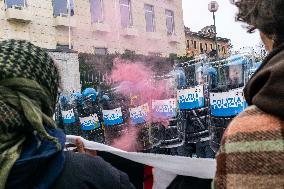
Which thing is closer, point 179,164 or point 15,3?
point 179,164

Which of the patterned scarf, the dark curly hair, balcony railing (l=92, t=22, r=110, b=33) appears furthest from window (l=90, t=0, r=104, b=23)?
the dark curly hair

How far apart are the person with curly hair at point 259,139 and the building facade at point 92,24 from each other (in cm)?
2063

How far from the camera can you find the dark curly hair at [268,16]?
1.15m

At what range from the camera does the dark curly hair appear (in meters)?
1.15

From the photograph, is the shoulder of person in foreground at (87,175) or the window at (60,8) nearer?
the shoulder of person in foreground at (87,175)

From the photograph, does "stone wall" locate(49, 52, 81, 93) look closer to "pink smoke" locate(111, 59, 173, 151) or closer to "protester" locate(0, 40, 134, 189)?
"pink smoke" locate(111, 59, 173, 151)

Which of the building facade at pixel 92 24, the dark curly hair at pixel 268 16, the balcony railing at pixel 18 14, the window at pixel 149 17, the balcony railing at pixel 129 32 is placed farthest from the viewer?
the window at pixel 149 17

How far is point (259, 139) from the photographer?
3.36 ft

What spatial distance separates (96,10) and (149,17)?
3409 millimetres

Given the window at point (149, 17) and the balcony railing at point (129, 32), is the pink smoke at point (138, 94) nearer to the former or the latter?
the balcony railing at point (129, 32)

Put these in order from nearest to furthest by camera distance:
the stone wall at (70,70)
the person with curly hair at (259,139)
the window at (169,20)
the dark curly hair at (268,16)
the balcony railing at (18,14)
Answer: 1. the person with curly hair at (259,139)
2. the dark curly hair at (268,16)
3. the stone wall at (70,70)
4. the balcony railing at (18,14)
5. the window at (169,20)

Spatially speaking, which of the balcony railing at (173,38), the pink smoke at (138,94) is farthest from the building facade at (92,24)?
the pink smoke at (138,94)

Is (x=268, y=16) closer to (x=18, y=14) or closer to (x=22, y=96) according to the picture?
(x=22, y=96)

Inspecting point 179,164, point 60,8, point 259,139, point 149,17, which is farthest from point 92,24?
point 259,139
